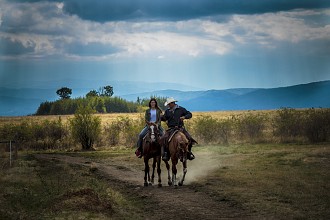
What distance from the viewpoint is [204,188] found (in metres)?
19.0

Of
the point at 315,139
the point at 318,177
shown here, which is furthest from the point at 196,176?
the point at 315,139

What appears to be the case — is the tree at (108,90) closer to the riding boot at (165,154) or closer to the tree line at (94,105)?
the tree line at (94,105)

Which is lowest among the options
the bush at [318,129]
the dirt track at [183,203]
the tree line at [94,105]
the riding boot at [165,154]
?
the dirt track at [183,203]

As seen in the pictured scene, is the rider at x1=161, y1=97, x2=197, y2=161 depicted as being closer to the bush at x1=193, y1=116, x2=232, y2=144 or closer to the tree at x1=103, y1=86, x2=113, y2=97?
the bush at x1=193, y1=116, x2=232, y2=144

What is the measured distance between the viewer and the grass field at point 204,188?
583 inches

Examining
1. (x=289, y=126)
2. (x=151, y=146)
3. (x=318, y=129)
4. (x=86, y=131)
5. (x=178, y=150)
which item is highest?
(x=86, y=131)

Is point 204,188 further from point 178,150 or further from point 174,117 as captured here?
point 174,117

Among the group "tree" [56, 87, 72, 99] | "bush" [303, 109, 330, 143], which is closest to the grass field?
"bush" [303, 109, 330, 143]

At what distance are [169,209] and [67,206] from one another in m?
3.00

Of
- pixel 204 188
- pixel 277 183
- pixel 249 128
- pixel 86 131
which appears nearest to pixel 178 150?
pixel 204 188

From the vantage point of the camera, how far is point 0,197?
689 inches

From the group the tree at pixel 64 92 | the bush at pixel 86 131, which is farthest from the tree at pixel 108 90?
the bush at pixel 86 131

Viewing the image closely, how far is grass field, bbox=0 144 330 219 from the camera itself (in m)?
14.8

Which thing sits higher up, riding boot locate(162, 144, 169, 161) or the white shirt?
the white shirt
